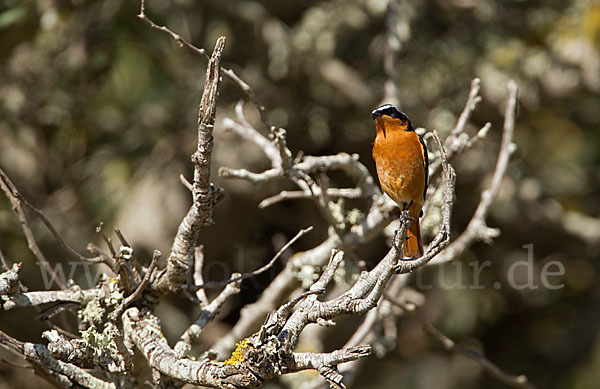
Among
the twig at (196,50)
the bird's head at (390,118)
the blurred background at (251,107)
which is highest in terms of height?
the twig at (196,50)

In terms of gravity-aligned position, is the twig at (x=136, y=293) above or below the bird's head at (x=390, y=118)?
below

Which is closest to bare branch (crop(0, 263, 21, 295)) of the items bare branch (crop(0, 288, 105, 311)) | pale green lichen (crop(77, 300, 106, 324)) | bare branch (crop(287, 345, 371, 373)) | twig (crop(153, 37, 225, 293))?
bare branch (crop(0, 288, 105, 311))

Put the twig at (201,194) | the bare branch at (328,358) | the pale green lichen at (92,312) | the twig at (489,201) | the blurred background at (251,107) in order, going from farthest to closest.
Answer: the blurred background at (251,107) < the twig at (489,201) < the pale green lichen at (92,312) < the twig at (201,194) < the bare branch at (328,358)

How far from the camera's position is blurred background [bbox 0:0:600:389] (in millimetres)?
5027

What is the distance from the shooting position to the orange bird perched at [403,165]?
2.97m

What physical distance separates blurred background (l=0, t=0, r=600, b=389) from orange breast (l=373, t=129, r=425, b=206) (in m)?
1.52

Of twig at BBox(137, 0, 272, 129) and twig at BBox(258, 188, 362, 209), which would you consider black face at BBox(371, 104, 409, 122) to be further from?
twig at BBox(137, 0, 272, 129)

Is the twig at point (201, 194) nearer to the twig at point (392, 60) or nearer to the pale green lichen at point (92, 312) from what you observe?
the pale green lichen at point (92, 312)

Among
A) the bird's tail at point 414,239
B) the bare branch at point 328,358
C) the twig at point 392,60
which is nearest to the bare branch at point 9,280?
the bare branch at point 328,358

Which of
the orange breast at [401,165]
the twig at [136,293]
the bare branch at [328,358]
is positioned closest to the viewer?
the bare branch at [328,358]

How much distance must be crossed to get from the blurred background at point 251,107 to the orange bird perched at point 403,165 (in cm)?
149

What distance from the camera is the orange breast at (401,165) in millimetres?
2950

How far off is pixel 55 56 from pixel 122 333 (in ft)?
11.0

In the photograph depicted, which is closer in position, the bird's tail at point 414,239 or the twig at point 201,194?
the twig at point 201,194
